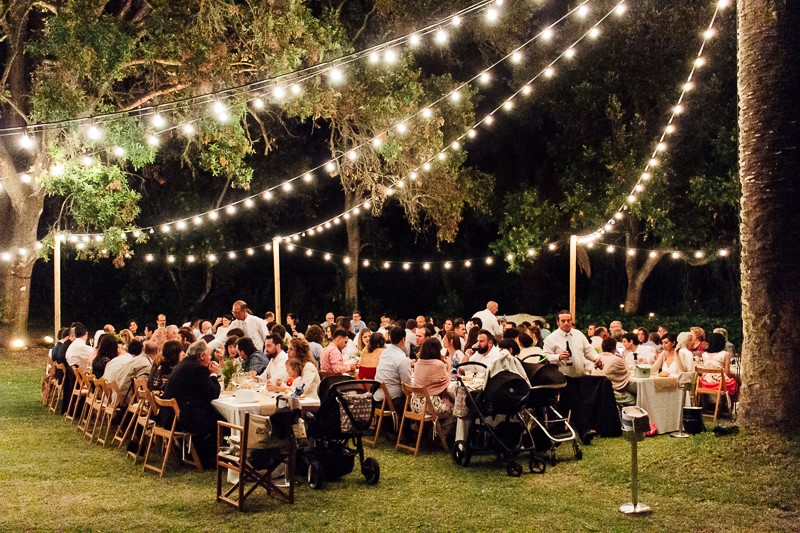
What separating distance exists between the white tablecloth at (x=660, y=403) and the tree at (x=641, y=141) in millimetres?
9000

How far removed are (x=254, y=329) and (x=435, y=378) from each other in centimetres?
407

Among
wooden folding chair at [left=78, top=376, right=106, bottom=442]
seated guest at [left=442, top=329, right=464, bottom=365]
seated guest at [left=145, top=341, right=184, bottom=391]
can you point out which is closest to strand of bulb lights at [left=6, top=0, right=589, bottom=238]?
seated guest at [left=442, top=329, right=464, bottom=365]

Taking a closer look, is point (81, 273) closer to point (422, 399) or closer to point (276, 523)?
point (422, 399)

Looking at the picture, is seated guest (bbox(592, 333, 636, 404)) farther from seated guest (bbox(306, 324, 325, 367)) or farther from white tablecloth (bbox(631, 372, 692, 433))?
seated guest (bbox(306, 324, 325, 367))

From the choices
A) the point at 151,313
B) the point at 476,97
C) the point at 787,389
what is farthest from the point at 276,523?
the point at 151,313

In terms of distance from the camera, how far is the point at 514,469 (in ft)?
23.7

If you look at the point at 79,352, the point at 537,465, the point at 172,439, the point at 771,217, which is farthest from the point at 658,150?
the point at 172,439

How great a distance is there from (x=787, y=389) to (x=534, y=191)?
43.6 ft

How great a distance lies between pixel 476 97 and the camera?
1984cm

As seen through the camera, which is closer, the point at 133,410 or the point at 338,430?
the point at 338,430

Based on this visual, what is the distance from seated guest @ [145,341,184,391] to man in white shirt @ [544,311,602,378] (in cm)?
367

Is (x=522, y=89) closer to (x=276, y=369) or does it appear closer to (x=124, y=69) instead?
(x=276, y=369)

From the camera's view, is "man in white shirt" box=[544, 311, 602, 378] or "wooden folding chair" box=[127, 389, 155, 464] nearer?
"wooden folding chair" box=[127, 389, 155, 464]

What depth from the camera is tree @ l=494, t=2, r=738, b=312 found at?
59.2 ft
